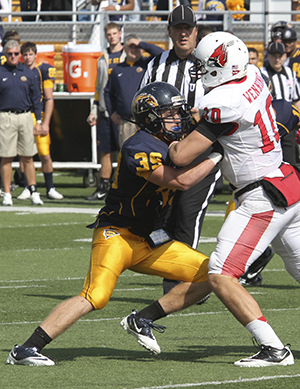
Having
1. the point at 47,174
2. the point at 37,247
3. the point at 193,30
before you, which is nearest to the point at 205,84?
the point at 193,30

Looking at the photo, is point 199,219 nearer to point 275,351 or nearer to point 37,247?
point 275,351

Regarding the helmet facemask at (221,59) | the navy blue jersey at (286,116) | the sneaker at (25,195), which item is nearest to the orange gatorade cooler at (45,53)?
the sneaker at (25,195)

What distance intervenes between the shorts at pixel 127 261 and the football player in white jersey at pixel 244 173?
0.41 metres

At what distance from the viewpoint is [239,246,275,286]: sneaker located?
6.45 metres

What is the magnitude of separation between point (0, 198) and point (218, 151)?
339 inches

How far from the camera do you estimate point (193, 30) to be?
20.3 feet

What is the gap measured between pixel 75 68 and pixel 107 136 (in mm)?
2170

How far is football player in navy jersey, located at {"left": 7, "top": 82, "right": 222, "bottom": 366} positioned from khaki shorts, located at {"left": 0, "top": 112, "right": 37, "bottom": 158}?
24.2ft

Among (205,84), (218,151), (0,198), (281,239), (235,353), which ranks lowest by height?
(0,198)

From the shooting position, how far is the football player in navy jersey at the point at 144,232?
404cm

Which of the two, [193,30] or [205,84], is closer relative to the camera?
[205,84]

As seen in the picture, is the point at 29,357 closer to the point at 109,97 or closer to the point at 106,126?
the point at 109,97

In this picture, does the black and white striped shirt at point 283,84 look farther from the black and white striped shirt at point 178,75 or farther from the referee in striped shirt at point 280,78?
the black and white striped shirt at point 178,75

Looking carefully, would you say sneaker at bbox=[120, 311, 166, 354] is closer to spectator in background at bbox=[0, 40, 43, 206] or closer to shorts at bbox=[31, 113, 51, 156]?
spectator in background at bbox=[0, 40, 43, 206]
